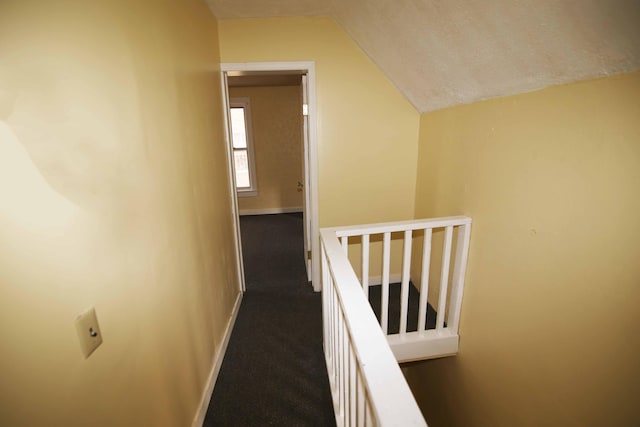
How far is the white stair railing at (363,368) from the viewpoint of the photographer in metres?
0.63

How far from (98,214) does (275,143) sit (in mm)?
4934

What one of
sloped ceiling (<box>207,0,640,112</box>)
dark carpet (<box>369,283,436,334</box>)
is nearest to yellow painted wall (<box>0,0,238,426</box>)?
sloped ceiling (<box>207,0,640,112</box>)

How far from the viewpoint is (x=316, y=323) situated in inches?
96.0

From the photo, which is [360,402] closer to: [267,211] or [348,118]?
[348,118]

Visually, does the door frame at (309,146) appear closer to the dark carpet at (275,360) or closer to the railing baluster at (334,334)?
the dark carpet at (275,360)

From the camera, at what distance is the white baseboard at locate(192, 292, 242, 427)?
160 cm

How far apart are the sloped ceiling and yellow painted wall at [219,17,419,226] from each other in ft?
0.37

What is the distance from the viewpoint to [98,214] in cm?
83

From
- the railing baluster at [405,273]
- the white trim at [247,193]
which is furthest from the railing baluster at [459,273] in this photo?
the white trim at [247,193]

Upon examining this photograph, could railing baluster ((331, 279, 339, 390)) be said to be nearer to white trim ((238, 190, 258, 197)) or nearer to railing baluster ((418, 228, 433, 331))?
railing baluster ((418, 228, 433, 331))

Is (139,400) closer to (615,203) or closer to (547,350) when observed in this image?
(547,350)

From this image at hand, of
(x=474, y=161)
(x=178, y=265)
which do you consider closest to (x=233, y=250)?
(x=178, y=265)

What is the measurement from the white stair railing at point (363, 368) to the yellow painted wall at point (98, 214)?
738 mm

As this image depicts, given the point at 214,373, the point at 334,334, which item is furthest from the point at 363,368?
the point at 214,373
